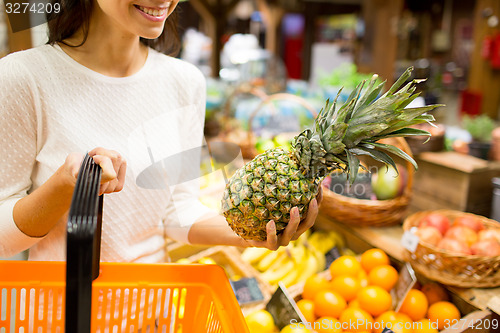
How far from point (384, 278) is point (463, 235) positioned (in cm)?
41

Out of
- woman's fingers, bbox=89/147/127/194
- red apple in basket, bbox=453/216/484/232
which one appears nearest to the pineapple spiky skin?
woman's fingers, bbox=89/147/127/194

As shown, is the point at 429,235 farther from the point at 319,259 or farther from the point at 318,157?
the point at 318,157

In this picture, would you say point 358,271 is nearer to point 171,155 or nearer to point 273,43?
point 171,155

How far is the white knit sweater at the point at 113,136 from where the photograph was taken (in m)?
0.95

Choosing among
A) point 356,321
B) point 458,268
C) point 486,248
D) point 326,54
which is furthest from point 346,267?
point 326,54

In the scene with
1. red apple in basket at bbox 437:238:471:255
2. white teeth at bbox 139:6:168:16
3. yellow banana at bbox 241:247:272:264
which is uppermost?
white teeth at bbox 139:6:168:16

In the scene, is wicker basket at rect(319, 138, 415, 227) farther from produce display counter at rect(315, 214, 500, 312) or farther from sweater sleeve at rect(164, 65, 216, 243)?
sweater sleeve at rect(164, 65, 216, 243)

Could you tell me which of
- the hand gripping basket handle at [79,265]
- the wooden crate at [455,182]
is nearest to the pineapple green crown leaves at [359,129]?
the hand gripping basket handle at [79,265]

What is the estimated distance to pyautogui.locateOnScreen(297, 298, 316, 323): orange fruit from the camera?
1.52 meters

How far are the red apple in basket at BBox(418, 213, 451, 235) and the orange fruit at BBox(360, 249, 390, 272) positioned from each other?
24 centimetres

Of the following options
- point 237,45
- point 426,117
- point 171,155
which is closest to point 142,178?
point 171,155

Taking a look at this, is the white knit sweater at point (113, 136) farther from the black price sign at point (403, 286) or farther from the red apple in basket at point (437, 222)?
the red apple in basket at point (437, 222)

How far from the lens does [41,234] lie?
959mm

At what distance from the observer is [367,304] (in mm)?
1542
